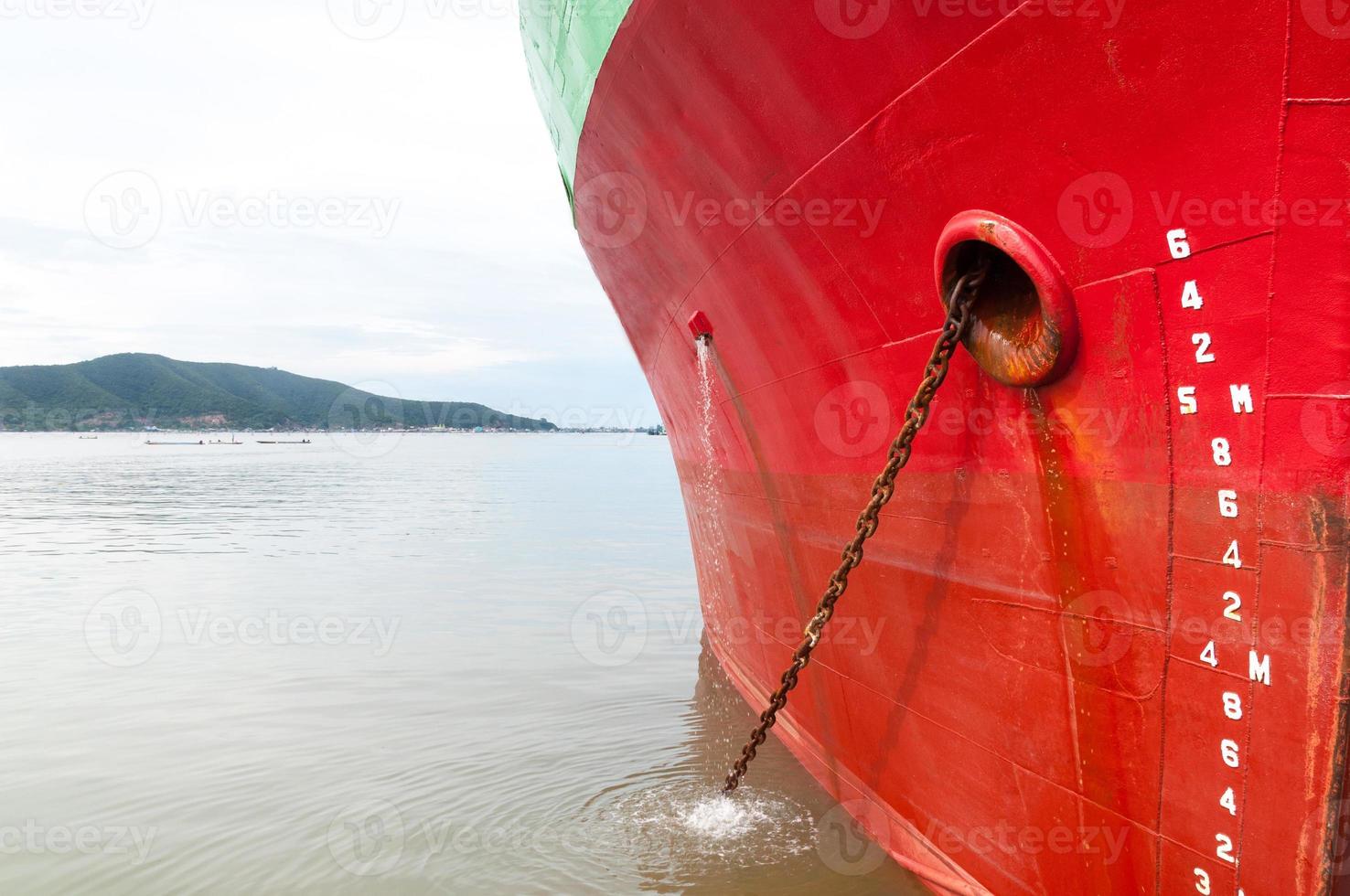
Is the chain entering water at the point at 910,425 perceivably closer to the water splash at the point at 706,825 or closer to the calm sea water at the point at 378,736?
the calm sea water at the point at 378,736

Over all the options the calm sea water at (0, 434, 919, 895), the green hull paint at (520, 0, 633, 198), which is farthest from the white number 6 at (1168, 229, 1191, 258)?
the calm sea water at (0, 434, 919, 895)

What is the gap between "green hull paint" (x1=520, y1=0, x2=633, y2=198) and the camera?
448 centimetres

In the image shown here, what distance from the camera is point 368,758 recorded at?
7.12 metres

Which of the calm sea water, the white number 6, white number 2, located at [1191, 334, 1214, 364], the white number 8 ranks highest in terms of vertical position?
the white number 6

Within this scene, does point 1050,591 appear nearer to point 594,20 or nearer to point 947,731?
point 947,731

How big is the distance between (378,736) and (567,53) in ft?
19.7

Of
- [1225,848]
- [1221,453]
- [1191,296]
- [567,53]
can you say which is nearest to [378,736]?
[567,53]

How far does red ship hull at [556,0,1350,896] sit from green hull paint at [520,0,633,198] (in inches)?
7.6

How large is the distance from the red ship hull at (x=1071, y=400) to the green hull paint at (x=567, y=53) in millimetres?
194

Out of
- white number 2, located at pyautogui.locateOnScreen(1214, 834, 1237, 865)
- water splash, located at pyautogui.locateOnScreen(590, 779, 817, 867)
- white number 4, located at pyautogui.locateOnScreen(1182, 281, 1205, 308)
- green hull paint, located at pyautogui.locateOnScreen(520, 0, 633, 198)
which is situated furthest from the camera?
water splash, located at pyautogui.locateOnScreen(590, 779, 817, 867)

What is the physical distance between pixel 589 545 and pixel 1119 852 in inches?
732

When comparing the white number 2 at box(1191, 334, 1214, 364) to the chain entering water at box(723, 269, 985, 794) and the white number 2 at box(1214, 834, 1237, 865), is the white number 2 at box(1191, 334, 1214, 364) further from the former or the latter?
the white number 2 at box(1214, 834, 1237, 865)

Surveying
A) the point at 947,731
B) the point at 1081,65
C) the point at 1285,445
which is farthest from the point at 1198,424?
the point at 947,731

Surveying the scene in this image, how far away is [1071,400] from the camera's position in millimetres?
2766
